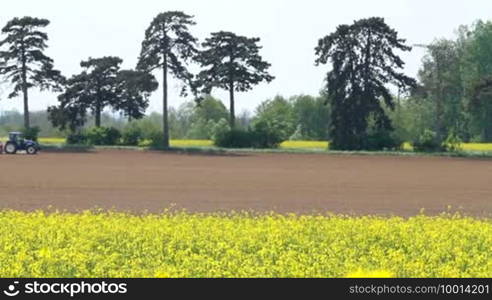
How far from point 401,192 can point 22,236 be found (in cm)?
2143

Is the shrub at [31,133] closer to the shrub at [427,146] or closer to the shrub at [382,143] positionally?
the shrub at [382,143]

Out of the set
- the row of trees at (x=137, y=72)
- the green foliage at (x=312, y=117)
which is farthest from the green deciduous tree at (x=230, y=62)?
the green foliage at (x=312, y=117)

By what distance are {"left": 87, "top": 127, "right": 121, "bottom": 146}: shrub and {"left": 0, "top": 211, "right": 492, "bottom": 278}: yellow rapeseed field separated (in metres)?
67.3

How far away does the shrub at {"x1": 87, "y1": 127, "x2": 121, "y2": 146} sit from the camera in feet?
263

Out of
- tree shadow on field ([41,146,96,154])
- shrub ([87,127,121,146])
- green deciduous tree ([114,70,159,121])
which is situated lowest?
tree shadow on field ([41,146,96,154])

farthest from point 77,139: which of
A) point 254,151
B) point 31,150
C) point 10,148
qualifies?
point 254,151

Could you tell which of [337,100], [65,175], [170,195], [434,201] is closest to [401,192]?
[434,201]

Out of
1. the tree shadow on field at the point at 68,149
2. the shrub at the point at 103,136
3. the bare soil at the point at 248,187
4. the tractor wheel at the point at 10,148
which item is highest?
the shrub at the point at 103,136

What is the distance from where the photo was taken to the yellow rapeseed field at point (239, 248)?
889 centimetres

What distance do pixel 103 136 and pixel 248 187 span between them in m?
49.2

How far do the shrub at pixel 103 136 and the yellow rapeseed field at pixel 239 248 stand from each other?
67.3 m

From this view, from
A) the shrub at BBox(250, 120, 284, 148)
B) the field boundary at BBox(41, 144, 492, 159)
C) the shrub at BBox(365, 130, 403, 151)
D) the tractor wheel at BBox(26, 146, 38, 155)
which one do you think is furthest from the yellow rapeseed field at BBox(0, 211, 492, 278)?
the shrub at BBox(250, 120, 284, 148)

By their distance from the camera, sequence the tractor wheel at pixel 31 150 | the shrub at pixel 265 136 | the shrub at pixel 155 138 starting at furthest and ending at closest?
the shrub at pixel 155 138, the shrub at pixel 265 136, the tractor wheel at pixel 31 150

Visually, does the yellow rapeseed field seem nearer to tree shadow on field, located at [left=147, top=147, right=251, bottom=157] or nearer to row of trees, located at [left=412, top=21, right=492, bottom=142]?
tree shadow on field, located at [left=147, top=147, right=251, bottom=157]
